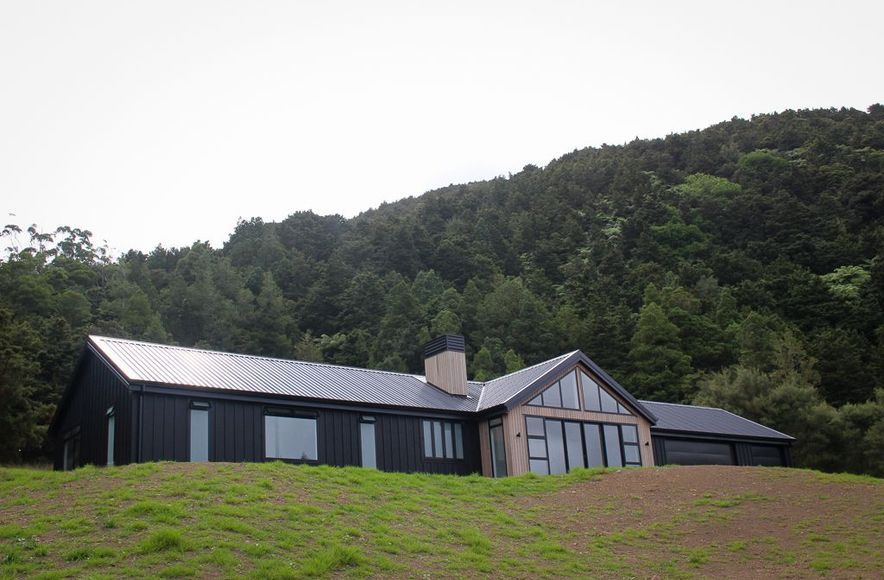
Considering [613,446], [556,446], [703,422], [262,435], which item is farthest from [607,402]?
[262,435]

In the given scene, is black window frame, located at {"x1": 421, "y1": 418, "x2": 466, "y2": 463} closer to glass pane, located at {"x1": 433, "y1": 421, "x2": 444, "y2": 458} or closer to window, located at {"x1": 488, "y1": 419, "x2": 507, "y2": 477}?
glass pane, located at {"x1": 433, "y1": 421, "x2": 444, "y2": 458}

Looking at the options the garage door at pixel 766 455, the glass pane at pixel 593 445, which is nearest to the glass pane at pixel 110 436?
the glass pane at pixel 593 445

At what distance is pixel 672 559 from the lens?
19.2 m

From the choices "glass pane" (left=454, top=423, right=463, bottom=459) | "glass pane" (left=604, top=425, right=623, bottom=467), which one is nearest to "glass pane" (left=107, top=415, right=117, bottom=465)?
"glass pane" (left=454, top=423, right=463, bottom=459)

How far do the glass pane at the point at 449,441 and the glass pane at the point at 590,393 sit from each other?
5190 millimetres

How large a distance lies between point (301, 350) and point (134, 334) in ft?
39.6

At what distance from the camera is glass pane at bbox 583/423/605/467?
31.5 meters

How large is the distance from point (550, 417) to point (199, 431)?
1219 centimetres

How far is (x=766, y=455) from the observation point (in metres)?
37.2

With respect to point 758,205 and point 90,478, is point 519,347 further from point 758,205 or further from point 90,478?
point 90,478

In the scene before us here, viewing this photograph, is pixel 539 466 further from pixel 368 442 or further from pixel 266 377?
pixel 266 377

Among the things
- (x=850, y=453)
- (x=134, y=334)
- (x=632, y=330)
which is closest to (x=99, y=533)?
(x=850, y=453)

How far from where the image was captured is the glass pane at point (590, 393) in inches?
1266

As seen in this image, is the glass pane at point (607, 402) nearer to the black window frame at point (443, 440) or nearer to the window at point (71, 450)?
the black window frame at point (443, 440)
